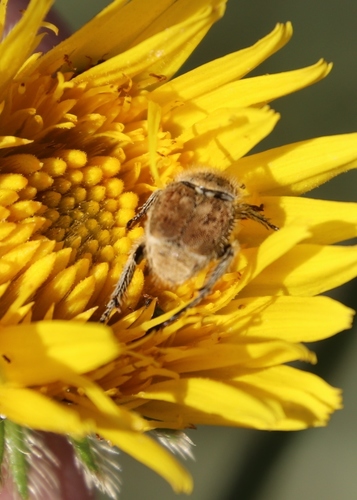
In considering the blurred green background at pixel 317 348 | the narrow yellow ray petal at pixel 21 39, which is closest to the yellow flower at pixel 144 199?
the narrow yellow ray petal at pixel 21 39

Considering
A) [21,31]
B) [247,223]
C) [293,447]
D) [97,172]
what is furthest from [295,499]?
[21,31]

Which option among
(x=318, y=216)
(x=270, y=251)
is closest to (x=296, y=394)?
(x=270, y=251)

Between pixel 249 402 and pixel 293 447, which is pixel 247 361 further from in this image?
pixel 293 447

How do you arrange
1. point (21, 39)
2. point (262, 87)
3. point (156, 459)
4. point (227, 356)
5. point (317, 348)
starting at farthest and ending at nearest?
point (317, 348) → point (262, 87) → point (227, 356) → point (21, 39) → point (156, 459)

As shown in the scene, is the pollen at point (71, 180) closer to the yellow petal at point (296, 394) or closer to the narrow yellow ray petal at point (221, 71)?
the narrow yellow ray petal at point (221, 71)

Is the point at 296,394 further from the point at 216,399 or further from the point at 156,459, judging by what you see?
the point at 156,459
